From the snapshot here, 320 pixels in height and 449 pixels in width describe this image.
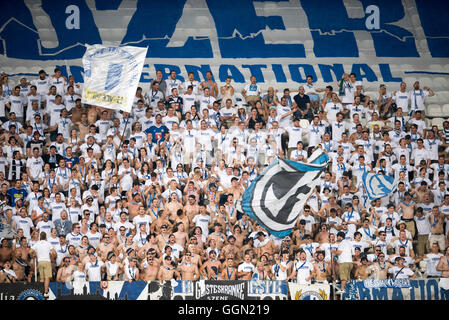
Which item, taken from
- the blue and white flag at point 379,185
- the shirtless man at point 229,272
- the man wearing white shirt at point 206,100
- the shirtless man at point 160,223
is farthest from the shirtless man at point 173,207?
the blue and white flag at point 379,185

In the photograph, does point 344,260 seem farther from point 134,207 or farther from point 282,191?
point 134,207

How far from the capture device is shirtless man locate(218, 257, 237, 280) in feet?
45.2

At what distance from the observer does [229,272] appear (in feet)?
45.2

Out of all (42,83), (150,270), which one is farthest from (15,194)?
(150,270)

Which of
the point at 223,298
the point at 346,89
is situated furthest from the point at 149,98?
the point at 223,298

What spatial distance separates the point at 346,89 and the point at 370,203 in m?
3.13

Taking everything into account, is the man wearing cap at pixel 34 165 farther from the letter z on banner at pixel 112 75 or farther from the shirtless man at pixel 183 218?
the shirtless man at pixel 183 218

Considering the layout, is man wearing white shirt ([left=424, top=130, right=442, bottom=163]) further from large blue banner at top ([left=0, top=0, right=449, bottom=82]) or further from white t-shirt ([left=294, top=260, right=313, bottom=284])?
white t-shirt ([left=294, top=260, right=313, bottom=284])

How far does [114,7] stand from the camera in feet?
63.5

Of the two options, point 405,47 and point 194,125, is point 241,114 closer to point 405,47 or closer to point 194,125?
point 194,125

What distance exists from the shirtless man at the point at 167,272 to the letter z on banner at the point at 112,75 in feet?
11.7

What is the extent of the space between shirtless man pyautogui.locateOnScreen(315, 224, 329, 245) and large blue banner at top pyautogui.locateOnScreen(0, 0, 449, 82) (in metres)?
5.42

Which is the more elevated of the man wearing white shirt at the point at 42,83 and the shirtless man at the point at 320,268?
the man wearing white shirt at the point at 42,83

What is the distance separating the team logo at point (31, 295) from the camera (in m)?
13.1
